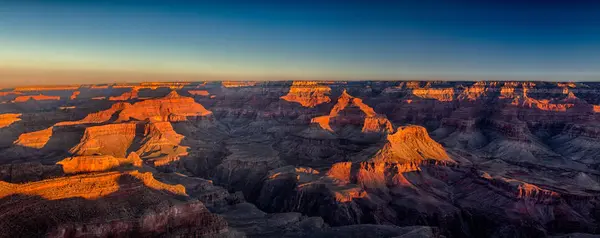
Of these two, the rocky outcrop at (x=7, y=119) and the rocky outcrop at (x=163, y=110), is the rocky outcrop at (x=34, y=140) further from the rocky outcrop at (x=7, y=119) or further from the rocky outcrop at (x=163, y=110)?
the rocky outcrop at (x=7, y=119)

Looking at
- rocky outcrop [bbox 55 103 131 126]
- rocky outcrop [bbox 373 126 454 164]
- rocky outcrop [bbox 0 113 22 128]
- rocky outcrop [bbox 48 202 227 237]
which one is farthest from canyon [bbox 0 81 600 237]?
rocky outcrop [bbox 0 113 22 128]

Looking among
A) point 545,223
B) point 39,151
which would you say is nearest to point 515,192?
point 545,223

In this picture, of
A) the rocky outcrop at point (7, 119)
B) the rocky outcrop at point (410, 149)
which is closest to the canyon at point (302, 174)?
the rocky outcrop at point (410, 149)

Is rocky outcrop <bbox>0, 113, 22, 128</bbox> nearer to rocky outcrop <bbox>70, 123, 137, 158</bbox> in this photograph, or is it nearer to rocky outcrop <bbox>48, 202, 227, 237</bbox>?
rocky outcrop <bbox>70, 123, 137, 158</bbox>

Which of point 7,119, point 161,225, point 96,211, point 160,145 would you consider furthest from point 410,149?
point 7,119

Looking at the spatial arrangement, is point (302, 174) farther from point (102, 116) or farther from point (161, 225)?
point (102, 116)

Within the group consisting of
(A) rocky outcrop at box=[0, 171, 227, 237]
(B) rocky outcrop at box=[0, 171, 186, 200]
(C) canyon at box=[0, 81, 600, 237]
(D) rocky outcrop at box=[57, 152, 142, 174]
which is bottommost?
(C) canyon at box=[0, 81, 600, 237]

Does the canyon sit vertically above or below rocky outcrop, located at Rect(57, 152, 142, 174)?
below
